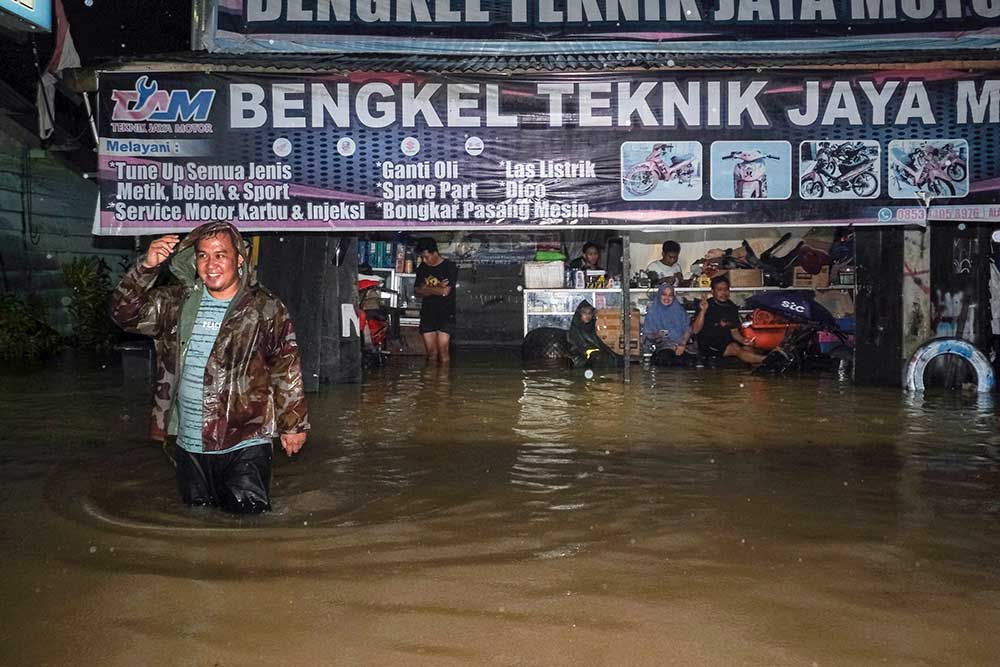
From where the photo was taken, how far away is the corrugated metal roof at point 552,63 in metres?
10.1

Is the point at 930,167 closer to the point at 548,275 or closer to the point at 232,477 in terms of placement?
the point at 548,275

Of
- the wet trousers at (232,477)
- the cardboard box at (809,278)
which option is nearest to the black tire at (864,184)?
the cardboard box at (809,278)

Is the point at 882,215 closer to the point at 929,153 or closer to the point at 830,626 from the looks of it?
the point at 929,153

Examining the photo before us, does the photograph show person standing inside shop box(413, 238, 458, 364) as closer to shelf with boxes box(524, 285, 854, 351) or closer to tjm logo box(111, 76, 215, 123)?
shelf with boxes box(524, 285, 854, 351)

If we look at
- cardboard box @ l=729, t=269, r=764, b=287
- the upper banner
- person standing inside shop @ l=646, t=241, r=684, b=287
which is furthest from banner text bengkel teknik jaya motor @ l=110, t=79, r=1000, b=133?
person standing inside shop @ l=646, t=241, r=684, b=287

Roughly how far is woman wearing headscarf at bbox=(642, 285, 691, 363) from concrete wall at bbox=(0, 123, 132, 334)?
8852mm

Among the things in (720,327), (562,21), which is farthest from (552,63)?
(720,327)

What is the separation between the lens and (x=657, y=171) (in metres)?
10.4

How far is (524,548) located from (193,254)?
239 cm

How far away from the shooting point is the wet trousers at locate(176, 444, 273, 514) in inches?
218

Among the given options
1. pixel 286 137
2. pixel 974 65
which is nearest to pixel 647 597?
pixel 286 137

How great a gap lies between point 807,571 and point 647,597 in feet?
2.90

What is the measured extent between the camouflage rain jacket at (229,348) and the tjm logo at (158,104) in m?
5.04

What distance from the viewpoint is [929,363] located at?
1166cm
